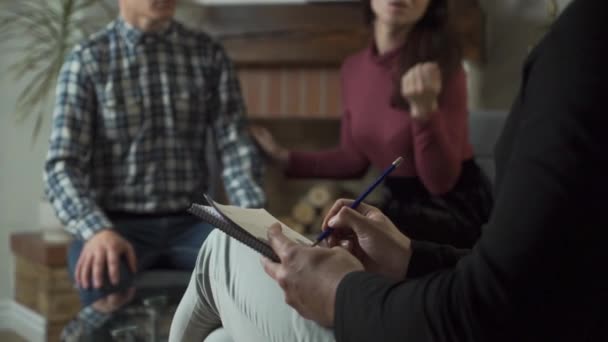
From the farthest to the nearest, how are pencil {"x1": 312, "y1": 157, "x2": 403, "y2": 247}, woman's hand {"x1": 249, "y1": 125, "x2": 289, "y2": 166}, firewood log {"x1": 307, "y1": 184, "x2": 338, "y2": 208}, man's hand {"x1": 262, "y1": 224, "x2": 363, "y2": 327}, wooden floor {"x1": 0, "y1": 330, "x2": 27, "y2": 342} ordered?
firewood log {"x1": 307, "y1": 184, "x2": 338, "y2": 208}, wooden floor {"x1": 0, "y1": 330, "x2": 27, "y2": 342}, woman's hand {"x1": 249, "y1": 125, "x2": 289, "y2": 166}, pencil {"x1": 312, "y1": 157, "x2": 403, "y2": 247}, man's hand {"x1": 262, "y1": 224, "x2": 363, "y2": 327}

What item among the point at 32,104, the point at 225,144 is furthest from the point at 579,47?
the point at 32,104

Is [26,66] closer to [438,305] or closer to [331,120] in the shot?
[331,120]

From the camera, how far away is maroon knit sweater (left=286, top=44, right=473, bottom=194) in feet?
5.58

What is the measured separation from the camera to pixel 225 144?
2012mm

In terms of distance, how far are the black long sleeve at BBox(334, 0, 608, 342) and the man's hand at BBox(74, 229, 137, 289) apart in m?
1.07

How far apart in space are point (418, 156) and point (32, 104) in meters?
1.29

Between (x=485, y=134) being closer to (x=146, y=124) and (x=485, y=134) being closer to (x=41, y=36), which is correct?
(x=146, y=124)

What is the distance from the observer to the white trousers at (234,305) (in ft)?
2.77

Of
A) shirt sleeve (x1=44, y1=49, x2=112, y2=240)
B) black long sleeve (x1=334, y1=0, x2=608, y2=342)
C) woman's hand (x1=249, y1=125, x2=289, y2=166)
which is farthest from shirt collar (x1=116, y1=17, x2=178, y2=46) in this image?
black long sleeve (x1=334, y1=0, x2=608, y2=342)

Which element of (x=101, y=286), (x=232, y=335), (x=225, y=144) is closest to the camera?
(x=232, y=335)

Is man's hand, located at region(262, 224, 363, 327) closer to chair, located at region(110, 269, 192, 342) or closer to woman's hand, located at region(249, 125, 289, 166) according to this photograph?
chair, located at region(110, 269, 192, 342)

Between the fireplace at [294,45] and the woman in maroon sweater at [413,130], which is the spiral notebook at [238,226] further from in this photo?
the fireplace at [294,45]

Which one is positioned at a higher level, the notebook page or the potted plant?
the potted plant

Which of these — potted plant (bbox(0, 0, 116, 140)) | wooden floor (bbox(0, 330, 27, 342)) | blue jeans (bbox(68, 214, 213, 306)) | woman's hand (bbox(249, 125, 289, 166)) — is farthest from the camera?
wooden floor (bbox(0, 330, 27, 342))
